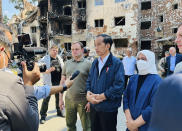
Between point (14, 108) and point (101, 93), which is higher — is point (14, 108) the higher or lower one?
the higher one

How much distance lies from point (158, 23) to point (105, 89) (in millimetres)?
21005

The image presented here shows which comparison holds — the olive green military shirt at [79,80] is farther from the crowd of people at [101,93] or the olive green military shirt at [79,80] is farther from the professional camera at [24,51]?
the professional camera at [24,51]

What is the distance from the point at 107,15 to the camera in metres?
21.2

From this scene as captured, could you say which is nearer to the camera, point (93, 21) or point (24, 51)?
point (24, 51)

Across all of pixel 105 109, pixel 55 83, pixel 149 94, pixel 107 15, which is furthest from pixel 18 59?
pixel 107 15

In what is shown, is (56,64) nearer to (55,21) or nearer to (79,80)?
(79,80)

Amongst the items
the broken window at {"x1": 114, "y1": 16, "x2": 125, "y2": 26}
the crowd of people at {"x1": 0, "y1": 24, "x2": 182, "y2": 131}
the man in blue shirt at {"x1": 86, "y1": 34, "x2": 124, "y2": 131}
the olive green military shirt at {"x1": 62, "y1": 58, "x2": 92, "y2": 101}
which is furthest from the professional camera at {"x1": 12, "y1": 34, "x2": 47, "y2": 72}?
the broken window at {"x1": 114, "y1": 16, "x2": 125, "y2": 26}

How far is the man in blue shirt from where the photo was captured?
2371 mm

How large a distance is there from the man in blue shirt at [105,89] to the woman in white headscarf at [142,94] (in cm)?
20

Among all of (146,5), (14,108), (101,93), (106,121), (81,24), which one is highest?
(146,5)

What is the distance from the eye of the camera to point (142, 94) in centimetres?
201

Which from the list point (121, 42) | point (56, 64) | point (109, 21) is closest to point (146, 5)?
point (109, 21)

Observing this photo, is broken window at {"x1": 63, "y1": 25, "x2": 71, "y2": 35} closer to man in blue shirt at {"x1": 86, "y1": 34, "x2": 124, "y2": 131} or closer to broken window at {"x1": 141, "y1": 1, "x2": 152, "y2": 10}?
broken window at {"x1": 141, "y1": 1, "x2": 152, "y2": 10}

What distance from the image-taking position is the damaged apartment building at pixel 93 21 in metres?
20.4
